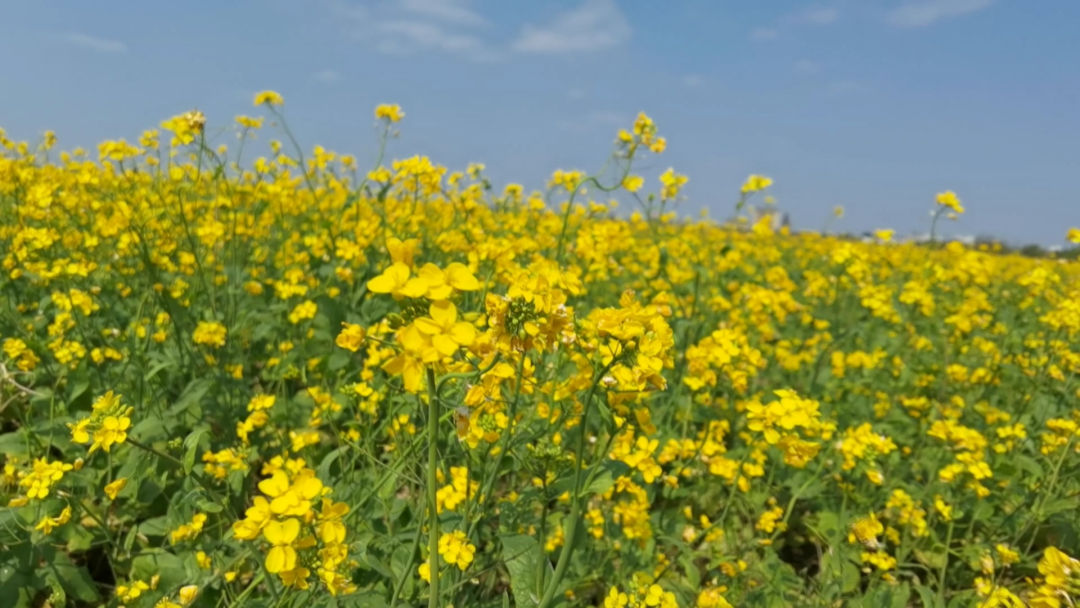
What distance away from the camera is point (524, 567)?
1.44m

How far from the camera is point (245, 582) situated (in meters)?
2.13

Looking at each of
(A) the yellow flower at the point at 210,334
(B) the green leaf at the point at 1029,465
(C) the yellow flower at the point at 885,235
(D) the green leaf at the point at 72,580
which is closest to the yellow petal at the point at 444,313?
(D) the green leaf at the point at 72,580

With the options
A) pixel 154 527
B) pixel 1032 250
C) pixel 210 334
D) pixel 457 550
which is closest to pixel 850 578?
pixel 457 550

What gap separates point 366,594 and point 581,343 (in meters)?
0.82

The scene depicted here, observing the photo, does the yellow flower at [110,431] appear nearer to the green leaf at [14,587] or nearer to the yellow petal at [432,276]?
the yellow petal at [432,276]

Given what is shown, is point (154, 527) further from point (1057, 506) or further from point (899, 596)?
point (1057, 506)

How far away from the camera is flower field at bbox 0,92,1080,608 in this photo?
1320mm

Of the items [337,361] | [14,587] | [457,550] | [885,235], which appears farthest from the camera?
[885,235]

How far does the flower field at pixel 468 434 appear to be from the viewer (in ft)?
4.33

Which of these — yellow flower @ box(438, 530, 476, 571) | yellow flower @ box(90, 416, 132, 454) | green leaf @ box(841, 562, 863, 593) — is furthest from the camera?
green leaf @ box(841, 562, 863, 593)

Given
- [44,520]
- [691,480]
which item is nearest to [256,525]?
[44,520]

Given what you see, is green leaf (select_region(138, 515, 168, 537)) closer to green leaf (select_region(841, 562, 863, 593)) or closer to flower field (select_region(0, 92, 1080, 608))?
flower field (select_region(0, 92, 1080, 608))

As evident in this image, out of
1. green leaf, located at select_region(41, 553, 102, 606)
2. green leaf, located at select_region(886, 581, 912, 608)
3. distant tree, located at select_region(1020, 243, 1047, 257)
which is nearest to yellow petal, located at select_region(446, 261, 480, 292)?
green leaf, located at select_region(41, 553, 102, 606)

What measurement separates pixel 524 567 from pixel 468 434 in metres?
0.33
